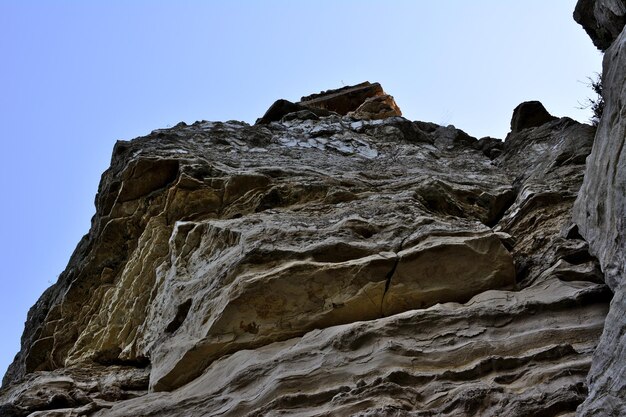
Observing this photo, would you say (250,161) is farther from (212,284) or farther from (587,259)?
(587,259)

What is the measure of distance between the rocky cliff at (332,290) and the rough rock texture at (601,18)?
1.76 meters

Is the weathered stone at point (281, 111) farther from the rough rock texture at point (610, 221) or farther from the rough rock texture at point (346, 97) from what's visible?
the rough rock texture at point (610, 221)

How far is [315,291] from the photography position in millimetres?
8391

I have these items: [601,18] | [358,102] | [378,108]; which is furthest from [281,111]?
[601,18]

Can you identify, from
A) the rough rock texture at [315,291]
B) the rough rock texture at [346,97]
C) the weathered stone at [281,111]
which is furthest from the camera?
the rough rock texture at [346,97]

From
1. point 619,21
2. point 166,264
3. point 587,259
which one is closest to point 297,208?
point 166,264

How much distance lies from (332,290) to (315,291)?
0.20 metres

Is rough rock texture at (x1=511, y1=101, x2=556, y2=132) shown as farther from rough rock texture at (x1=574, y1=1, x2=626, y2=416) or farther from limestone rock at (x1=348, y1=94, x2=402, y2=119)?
rough rock texture at (x1=574, y1=1, x2=626, y2=416)

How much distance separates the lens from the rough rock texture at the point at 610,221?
5379 millimetres

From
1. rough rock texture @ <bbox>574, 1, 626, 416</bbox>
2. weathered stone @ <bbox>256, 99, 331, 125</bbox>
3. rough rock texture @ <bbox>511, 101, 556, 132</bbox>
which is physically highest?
weathered stone @ <bbox>256, 99, 331, 125</bbox>

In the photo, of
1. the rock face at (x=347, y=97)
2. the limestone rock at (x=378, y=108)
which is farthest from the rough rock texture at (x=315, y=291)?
the rock face at (x=347, y=97)

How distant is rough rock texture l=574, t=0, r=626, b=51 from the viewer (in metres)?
11.0

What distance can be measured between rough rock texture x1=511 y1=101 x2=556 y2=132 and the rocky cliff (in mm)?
3181

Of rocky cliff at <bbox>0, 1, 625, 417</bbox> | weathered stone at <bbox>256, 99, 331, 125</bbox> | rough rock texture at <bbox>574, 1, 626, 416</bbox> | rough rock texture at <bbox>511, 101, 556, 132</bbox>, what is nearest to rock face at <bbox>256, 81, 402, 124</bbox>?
weathered stone at <bbox>256, 99, 331, 125</bbox>
